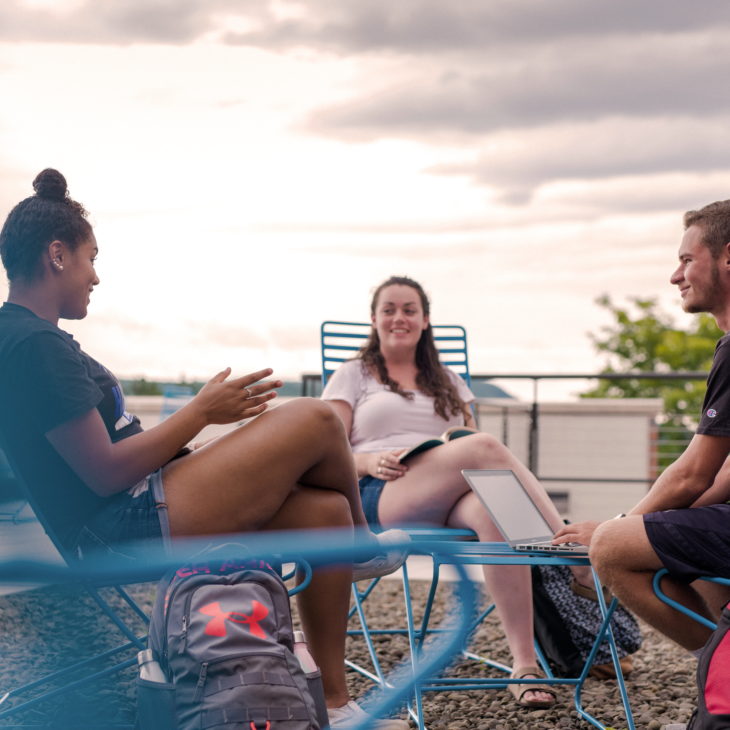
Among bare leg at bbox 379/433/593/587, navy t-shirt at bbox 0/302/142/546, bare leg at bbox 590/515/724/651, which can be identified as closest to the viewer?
navy t-shirt at bbox 0/302/142/546

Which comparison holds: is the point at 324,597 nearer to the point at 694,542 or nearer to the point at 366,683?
the point at 694,542

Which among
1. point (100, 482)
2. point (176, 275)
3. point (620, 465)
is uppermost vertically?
point (176, 275)

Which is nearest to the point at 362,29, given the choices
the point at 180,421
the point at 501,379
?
the point at 501,379

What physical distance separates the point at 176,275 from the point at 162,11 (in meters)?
1.23

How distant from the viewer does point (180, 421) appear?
2.08m

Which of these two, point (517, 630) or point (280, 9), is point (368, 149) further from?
point (517, 630)

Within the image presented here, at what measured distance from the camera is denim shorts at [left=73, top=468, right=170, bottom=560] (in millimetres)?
2047

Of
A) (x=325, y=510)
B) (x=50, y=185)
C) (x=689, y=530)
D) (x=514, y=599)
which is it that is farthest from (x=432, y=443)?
(x=50, y=185)

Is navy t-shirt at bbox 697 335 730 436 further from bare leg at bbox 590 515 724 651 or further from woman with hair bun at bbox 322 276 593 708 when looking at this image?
woman with hair bun at bbox 322 276 593 708

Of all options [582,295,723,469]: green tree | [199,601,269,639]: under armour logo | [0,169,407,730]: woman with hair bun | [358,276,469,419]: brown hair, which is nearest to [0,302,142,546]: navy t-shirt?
[0,169,407,730]: woman with hair bun

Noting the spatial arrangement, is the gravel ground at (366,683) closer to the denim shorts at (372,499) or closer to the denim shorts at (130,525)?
the denim shorts at (130,525)

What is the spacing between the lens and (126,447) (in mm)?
2025

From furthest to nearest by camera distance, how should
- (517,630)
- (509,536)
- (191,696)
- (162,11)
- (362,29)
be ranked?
1. (362,29)
2. (162,11)
3. (517,630)
4. (509,536)
5. (191,696)

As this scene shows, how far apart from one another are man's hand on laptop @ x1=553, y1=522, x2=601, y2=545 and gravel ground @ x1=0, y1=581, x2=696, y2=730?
57cm
